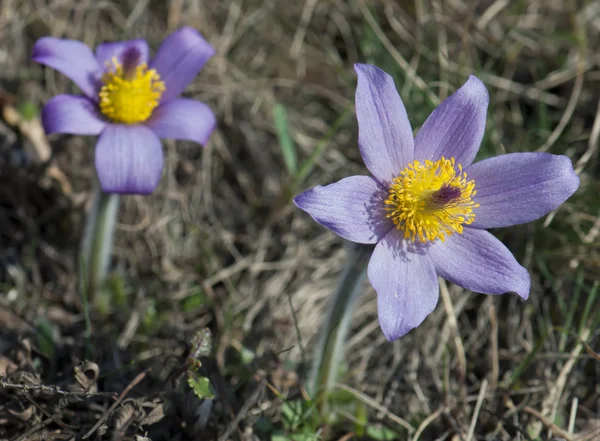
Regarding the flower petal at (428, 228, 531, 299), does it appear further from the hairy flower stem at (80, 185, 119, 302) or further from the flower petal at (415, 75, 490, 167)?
the hairy flower stem at (80, 185, 119, 302)

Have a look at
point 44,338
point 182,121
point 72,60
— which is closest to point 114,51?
point 72,60

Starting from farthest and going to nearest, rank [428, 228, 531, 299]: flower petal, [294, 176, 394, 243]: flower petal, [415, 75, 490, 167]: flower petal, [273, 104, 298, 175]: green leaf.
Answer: [273, 104, 298, 175]: green leaf
[415, 75, 490, 167]: flower petal
[428, 228, 531, 299]: flower petal
[294, 176, 394, 243]: flower petal

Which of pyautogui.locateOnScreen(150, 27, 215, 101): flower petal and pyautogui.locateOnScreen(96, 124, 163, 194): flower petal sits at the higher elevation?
pyautogui.locateOnScreen(150, 27, 215, 101): flower petal

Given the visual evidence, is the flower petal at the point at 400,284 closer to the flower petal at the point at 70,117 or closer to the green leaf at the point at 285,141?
the green leaf at the point at 285,141

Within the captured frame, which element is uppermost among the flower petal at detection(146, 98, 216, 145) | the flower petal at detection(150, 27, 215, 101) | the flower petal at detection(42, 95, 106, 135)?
the flower petal at detection(150, 27, 215, 101)

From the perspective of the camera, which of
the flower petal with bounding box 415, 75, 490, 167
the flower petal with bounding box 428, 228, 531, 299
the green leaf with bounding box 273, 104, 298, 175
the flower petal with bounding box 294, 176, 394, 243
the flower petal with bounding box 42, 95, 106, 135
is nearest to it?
the flower petal with bounding box 294, 176, 394, 243

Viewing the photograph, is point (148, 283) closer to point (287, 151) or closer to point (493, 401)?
point (287, 151)

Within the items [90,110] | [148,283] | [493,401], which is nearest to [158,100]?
[90,110]

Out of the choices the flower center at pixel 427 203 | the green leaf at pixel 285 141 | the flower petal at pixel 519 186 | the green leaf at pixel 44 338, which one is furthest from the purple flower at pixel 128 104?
the flower petal at pixel 519 186

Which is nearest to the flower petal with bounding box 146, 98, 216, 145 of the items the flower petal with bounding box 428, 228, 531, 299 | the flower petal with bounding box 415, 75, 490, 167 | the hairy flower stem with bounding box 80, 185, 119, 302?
the hairy flower stem with bounding box 80, 185, 119, 302
